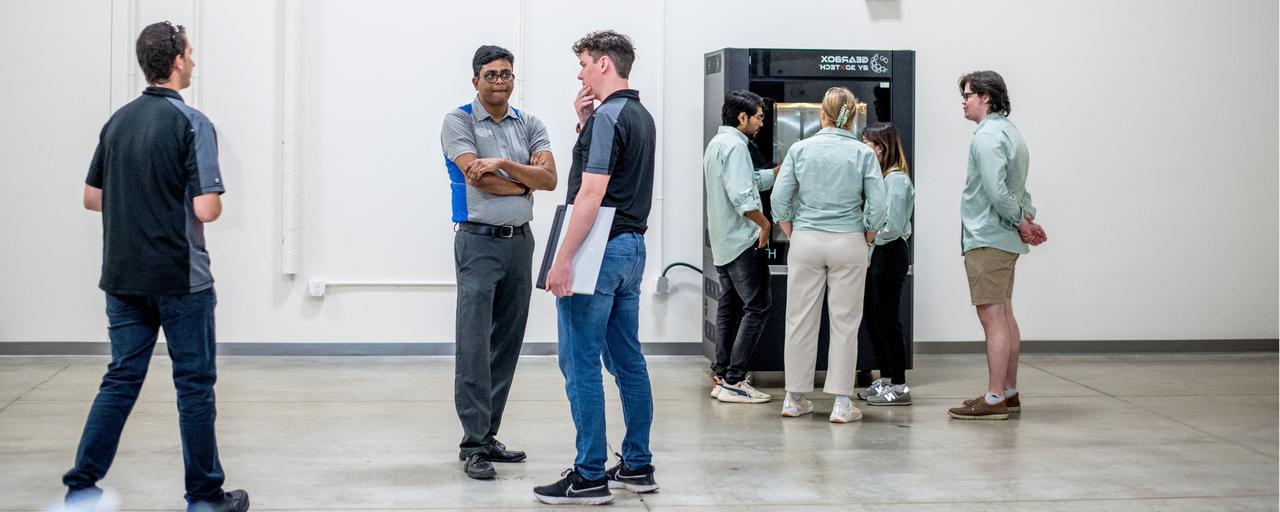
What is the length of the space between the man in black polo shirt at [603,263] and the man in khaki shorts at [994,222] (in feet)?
6.27

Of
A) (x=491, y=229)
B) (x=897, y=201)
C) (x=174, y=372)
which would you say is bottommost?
(x=174, y=372)

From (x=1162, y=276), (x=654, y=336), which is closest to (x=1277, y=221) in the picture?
(x=1162, y=276)

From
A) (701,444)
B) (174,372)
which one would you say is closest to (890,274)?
(701,444)

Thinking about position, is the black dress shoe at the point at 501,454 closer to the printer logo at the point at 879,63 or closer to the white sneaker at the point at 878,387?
the white sneaker at the point at 878,387

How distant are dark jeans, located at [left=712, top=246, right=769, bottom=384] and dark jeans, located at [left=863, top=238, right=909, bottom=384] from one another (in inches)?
19.2

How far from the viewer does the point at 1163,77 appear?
23.9 feet

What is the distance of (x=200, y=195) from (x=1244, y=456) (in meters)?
3.67

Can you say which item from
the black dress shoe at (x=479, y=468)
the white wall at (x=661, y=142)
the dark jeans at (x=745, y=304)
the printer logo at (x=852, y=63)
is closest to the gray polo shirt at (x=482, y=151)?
the black dress shoe at (x=479, y=468)

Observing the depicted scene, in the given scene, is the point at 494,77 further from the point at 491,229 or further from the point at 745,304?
the point at 745,304

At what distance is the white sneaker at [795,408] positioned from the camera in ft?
17.2

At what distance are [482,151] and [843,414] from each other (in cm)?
194

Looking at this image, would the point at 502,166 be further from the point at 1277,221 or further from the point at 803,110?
the point at 1277,221

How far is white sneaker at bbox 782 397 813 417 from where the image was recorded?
→ 525cm

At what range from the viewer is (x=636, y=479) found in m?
3.89
